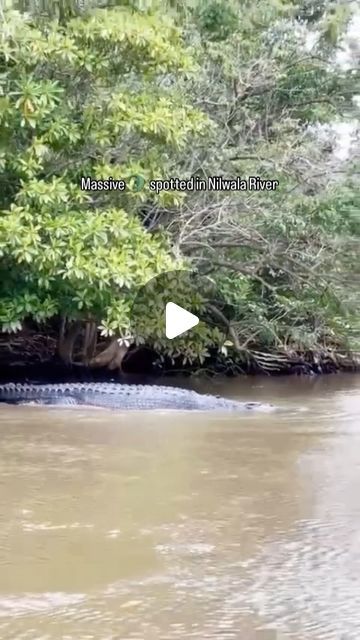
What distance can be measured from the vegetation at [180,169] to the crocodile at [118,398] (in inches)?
24.2

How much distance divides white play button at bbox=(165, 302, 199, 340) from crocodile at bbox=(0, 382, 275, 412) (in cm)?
153

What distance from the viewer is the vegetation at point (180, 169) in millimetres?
8039

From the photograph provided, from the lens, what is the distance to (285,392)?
10.4 metres

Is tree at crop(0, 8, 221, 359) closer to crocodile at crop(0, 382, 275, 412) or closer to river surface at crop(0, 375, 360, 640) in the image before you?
crocodile at crop(0, 382, 275, 412)

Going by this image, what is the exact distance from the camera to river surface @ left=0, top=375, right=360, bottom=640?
3.48 m

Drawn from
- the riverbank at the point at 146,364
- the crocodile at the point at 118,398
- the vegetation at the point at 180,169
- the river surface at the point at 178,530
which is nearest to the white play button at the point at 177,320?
the vegetation at the point at 180,169

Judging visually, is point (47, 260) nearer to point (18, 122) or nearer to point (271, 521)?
point (18, 122)

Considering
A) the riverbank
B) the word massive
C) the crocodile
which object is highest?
the word massive

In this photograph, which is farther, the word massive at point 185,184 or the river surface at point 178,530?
the word massive at point 185,184

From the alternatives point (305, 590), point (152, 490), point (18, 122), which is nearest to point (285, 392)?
point (18, 122)

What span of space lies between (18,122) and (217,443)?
3.20 metres

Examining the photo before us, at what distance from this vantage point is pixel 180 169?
9.64 meters

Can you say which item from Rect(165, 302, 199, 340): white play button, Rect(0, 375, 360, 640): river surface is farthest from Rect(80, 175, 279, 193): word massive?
Rect(0, 375, 360, 640): river surface

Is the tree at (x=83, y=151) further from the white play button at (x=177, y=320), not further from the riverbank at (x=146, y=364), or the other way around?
the riverbank at (x=146, y=364)
